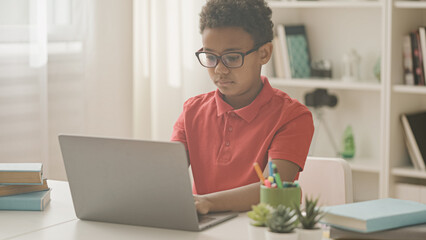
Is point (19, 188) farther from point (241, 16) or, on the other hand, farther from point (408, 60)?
point (408, 60)

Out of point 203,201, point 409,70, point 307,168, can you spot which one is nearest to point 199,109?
point 307,168

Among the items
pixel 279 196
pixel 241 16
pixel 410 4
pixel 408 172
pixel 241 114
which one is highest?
pixel 410 4

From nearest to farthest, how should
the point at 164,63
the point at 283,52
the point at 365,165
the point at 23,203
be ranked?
the point at 23,203 < the point at 365,165 < the point at 283,52 < the point at 164,63

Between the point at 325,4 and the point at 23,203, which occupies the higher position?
the point at 325,4

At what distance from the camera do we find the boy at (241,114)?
5.70 ft

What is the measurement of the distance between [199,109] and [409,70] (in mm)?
1589

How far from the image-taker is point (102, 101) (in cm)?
347

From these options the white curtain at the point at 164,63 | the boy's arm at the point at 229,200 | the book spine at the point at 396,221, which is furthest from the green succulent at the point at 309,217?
the white curtain at the point at 164,63

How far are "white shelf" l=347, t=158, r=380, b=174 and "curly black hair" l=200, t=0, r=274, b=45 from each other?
1.65 meters

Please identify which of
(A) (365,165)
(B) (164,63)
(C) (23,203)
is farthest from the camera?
(B) (164,63)

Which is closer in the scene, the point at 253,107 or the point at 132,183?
the point at 132,183

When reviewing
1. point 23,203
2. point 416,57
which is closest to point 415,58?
point 416,57

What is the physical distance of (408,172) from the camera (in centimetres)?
315

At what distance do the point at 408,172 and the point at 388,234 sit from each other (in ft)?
6.57
